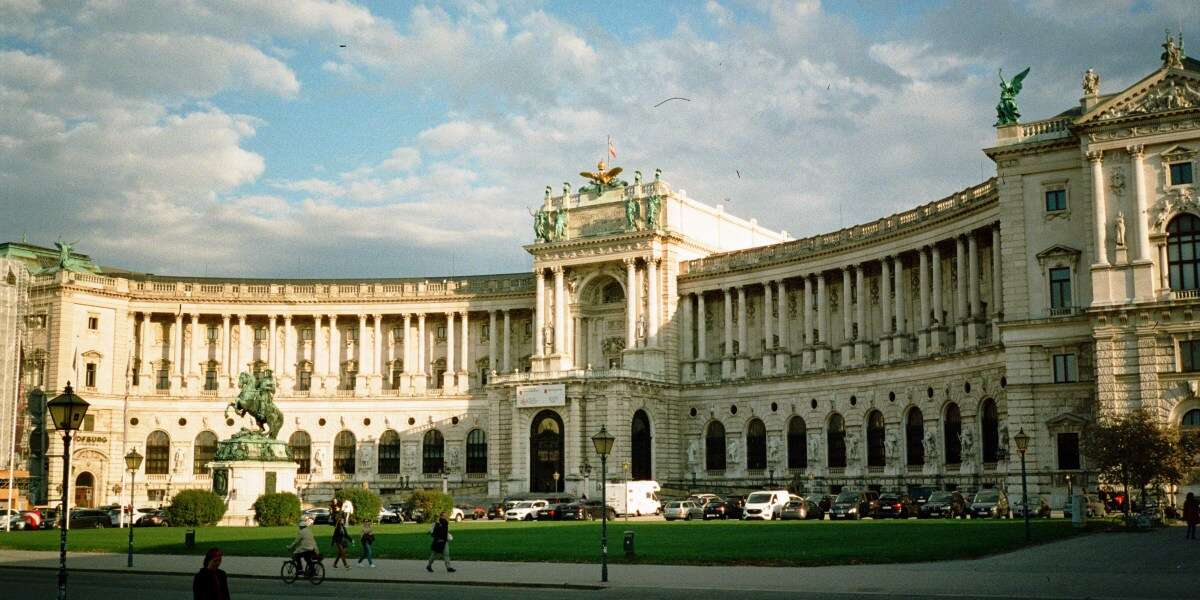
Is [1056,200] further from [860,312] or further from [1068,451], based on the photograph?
[860,312]

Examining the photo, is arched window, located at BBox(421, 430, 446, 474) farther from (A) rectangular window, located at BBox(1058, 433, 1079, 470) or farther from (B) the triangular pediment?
(B) the triangular pediment

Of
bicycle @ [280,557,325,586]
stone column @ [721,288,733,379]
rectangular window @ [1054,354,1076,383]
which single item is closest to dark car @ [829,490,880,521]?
rectangular window @ [1054,354,1076,383]

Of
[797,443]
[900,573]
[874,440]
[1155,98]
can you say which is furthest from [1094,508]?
[797,443]

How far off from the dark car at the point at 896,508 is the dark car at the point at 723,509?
407 inches

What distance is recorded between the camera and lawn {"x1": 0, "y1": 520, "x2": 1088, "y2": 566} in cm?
4188

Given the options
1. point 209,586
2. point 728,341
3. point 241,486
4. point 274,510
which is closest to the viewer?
point 209,586

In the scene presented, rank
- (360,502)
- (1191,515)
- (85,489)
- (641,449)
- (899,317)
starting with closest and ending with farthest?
(1191,515)
(360,502)
(899,317)
(641,449)
(85,489)

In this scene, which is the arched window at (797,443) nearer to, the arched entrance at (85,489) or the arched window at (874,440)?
the arched window at (874,440)

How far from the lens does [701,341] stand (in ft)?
354

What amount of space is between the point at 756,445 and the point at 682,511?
67.6 ft

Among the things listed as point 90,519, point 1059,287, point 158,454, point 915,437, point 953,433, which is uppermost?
point 1059,287

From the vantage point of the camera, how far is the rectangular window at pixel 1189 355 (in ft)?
206

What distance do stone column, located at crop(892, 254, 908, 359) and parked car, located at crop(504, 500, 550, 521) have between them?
26.6 metres

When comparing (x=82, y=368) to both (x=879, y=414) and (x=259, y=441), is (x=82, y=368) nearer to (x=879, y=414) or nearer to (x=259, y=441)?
(x=259, y=441)
